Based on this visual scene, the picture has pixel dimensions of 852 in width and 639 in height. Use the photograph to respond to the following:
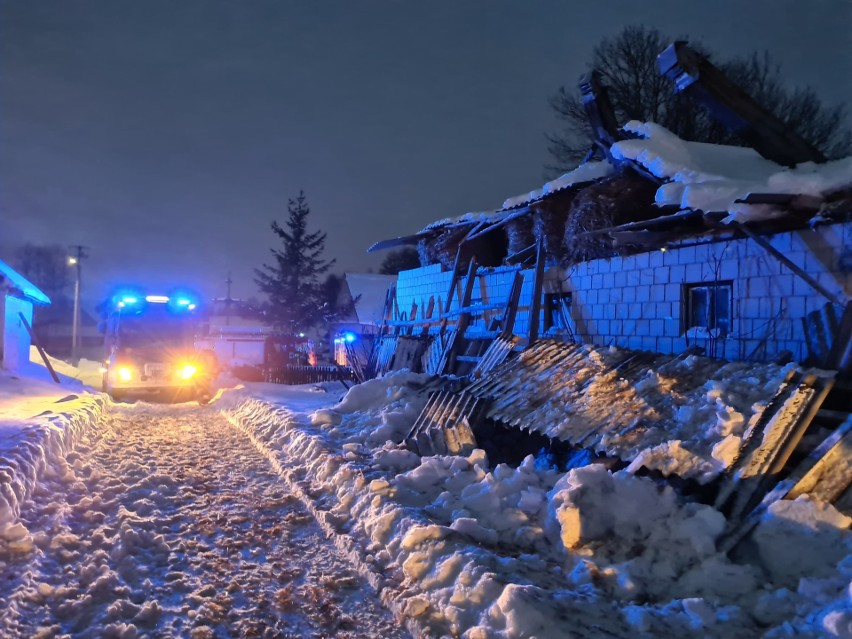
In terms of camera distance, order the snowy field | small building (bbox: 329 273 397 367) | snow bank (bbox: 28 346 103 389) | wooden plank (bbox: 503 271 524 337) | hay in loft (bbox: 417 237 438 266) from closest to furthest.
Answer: the snowy field < wooden plank (bbox: 503 271 524 337) < hay in loft (bbox: 417 237 438 266) < snow bank (bbox: 28 346 103 389) < small building (bbox: 329 273 397 367)

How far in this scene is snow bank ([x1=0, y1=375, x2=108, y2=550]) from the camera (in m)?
5.63

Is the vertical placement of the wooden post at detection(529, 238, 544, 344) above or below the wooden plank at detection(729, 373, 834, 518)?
above

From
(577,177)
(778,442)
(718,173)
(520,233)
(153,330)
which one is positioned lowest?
(778,442)

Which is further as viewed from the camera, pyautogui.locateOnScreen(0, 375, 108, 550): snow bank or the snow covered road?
pyautogui.locateOnScreen(0, 375, 108, 550): snow bank

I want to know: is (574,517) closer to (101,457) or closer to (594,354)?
(594,354)

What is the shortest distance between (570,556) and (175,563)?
3442 mm

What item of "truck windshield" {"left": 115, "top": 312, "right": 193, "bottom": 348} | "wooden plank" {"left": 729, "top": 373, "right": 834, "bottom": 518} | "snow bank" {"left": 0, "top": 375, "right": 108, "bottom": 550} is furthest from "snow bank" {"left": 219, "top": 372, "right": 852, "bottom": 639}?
"truck windshield" {"left": 115, "top": 312, "right": 193, "bottom": 348}

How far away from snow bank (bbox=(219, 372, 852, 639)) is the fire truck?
1157 cm

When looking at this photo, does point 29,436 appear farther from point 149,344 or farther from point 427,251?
point 427,251

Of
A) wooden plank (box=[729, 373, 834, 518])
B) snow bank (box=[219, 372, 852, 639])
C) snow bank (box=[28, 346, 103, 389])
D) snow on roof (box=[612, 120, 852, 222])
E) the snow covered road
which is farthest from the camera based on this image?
snow bank (box=[28, 346, 103, 389])

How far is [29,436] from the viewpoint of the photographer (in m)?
8.23

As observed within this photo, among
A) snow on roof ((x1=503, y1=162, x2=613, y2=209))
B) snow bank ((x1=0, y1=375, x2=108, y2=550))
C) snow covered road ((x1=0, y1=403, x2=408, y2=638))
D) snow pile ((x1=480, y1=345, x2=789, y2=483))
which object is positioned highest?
snow on roof ((x1=503, y1=162, x2=613, y2=209))

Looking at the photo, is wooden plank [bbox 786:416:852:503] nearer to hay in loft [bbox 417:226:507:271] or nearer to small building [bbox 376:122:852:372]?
small building [bbox 376:122:852:372]

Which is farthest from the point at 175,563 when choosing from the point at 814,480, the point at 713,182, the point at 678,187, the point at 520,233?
the point at 520,233
